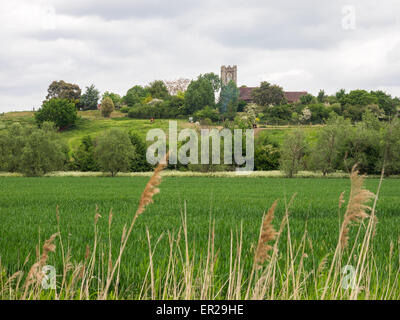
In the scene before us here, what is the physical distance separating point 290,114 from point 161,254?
85.8m

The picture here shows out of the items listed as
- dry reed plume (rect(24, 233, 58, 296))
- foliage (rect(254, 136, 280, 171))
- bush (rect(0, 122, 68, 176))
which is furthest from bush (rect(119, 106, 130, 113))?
dry reed plume (rect(24, 233, 58, 296))

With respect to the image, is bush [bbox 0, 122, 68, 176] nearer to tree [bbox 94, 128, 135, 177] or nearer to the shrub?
the shrub

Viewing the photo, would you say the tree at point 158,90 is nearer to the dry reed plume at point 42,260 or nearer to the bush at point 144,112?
the bush at point 144,112

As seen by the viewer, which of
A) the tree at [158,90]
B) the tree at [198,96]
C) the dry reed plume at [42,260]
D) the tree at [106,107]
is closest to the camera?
the dry reed plume at [42,260]

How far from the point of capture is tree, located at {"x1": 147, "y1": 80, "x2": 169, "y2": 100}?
128 m

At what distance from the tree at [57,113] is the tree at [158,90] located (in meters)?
42.8

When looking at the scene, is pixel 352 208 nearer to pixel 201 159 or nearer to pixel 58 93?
pixel 201 159

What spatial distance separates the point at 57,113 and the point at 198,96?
36.4 metres

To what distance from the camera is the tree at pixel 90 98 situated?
386ft

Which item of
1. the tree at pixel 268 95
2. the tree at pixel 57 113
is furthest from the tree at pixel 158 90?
the tree at pixel 57 113

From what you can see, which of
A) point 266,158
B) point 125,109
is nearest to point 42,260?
point 266,158

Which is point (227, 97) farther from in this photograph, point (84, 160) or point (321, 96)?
point (84, 160)

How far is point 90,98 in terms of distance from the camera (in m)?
118

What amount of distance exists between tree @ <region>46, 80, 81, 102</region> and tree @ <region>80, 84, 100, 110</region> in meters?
4.74
